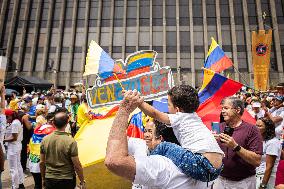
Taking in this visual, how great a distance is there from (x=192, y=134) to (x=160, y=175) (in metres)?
0.46

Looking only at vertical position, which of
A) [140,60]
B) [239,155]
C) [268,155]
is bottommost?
[268,155]

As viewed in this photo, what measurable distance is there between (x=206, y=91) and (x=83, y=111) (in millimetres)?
3080

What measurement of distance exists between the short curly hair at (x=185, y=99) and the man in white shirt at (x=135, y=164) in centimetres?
41

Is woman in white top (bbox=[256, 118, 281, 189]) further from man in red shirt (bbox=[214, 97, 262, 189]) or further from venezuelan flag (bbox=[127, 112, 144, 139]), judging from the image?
venezuelan flag (bbox=[127, 112, 144, 139])

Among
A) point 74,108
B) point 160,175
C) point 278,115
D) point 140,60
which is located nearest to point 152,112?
point 160,175

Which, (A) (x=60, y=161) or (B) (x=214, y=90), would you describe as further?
Answer: (B) (x=214, y=90)

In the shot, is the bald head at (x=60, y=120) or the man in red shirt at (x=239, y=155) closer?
the man in red shirt at (x=239, y=155)

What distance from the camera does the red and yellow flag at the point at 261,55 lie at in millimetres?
11477

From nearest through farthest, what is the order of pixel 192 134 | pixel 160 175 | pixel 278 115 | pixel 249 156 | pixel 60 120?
pixel 160 175 → pixel 192 134 → pixel 249 156 → pixel 60 120 → pixel 278 115

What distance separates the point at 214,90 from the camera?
195 inches

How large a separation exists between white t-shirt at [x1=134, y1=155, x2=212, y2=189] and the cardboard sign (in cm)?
197

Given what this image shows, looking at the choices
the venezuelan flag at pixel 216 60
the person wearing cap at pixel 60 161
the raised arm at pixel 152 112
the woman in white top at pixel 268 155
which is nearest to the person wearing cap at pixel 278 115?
the venezuelan flag at pixel 216 60

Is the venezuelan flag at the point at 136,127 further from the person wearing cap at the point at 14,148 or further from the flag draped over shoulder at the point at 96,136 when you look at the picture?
the person wearing cap at the point at 14,148

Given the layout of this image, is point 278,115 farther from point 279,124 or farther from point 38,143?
point 38,143
